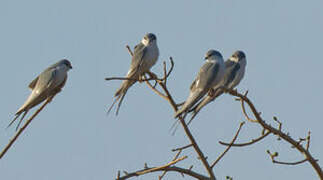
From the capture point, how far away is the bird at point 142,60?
1012 centimetres

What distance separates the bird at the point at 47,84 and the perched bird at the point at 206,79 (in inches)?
81.2

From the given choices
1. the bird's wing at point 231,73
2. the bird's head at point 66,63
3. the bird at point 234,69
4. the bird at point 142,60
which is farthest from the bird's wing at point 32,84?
the bird's wing at point 231,73

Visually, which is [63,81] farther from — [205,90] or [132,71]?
[205,90]

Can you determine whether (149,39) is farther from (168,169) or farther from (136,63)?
(168,169)

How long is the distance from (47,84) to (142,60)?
6.33ft

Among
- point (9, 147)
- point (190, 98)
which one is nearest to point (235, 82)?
point (190, 98)

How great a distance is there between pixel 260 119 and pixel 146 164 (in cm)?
133

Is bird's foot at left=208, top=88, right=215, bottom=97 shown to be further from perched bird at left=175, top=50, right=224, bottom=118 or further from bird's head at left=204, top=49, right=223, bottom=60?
bird's head at left=204, top=49, right=223, bottom=60

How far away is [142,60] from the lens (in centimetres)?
1070

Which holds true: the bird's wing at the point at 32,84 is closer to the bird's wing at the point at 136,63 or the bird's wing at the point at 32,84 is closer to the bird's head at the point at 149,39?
the bird's wing at the point at 136,63

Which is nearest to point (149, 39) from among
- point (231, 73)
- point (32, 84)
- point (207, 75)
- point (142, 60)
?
point (142, 60)

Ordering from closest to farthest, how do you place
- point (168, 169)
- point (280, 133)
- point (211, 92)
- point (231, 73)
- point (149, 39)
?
point (168, 169) → point (280, 133) → point (211, 92) → point (231, 73) → point (149, 39)

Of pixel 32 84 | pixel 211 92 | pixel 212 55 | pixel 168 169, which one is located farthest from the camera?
pixel 212 55

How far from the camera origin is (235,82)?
11.2 m
